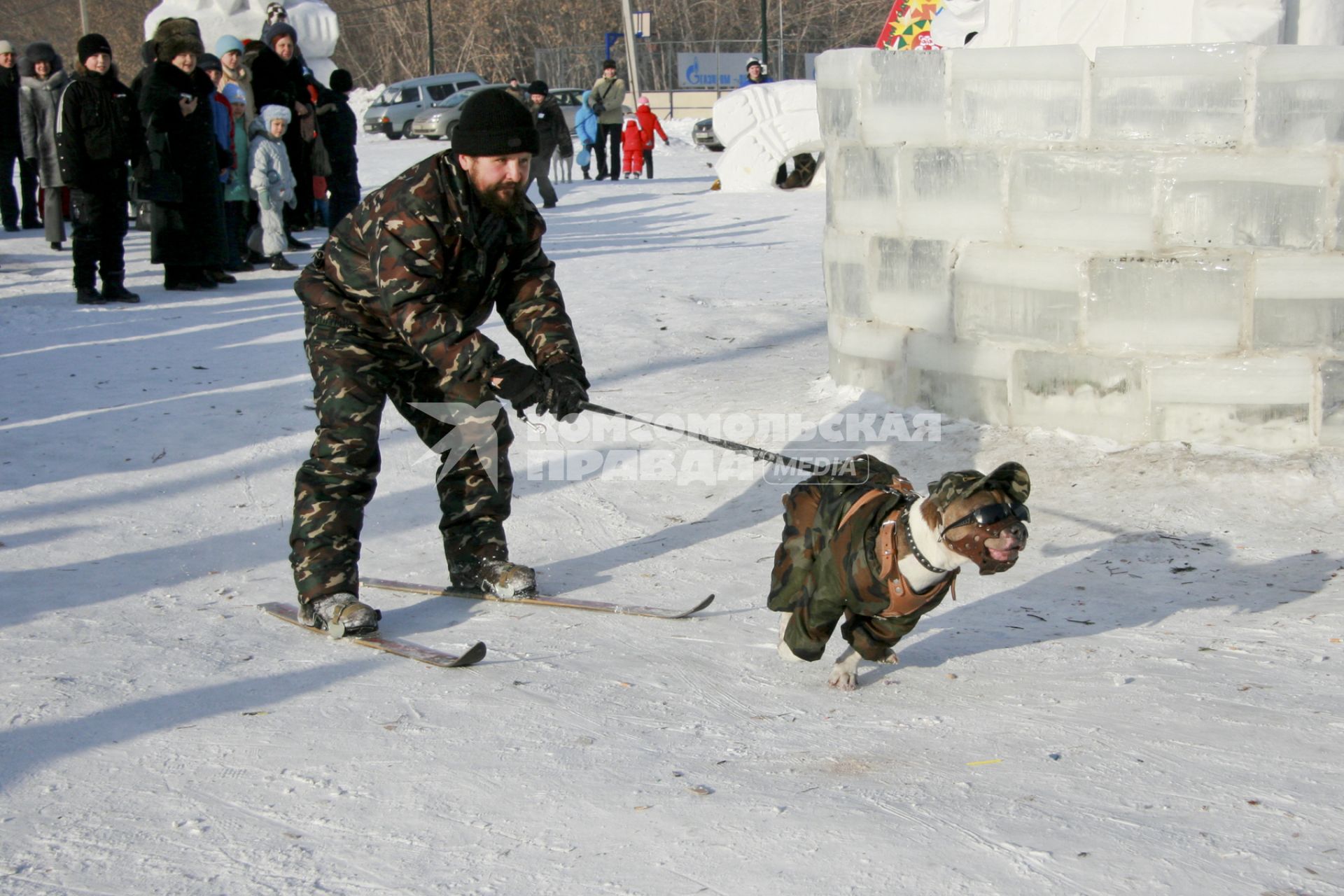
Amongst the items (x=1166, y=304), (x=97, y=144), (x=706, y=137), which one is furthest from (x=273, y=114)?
(x=706, y=137)

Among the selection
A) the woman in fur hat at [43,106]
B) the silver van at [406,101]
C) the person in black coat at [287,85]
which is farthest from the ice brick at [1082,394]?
the silver van at [406,101]

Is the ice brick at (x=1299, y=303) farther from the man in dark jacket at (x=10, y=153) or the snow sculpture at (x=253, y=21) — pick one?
the snow sculpture at (x=253, y=21)

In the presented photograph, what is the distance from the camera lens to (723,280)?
1048cm

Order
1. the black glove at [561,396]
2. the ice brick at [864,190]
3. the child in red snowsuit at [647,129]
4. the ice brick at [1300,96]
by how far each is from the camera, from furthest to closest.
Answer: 1. the child in red snowsuit at [647,129]
2. the ice brick at [864,190]
3. the ice brick at [1300,96]
4. the black glove at [561,396]

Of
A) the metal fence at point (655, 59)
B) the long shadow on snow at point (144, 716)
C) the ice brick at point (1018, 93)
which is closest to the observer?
the long shadow on snow at point (144, 716)

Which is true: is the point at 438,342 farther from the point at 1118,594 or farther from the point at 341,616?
the point at 1118,594

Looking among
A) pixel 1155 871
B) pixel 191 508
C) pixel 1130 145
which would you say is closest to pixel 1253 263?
pixel 1130 145

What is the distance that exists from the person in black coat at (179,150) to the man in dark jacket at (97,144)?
0.21m

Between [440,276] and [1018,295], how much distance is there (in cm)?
267

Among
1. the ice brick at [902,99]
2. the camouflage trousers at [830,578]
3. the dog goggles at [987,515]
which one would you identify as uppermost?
the ice brick at [902,99]

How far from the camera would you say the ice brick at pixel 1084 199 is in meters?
5.30

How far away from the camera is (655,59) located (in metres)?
49.2

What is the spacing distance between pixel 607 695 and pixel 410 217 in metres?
1.46

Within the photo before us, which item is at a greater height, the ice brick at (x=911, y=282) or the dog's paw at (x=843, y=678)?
the ice brick at (x=911, y=282)
